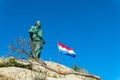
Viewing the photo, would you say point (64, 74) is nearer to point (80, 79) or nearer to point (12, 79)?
point (80, 79)

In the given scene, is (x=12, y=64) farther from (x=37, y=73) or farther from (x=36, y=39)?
(x=36, y=39)

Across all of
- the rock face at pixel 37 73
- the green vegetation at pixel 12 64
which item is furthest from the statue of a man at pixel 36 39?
the green vegetation at pixel 12 64

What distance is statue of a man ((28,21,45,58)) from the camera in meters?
35.9

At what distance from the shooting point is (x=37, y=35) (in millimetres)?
37344

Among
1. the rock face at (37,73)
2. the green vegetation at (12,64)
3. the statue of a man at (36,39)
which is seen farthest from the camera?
the statue of a man at (36,39)

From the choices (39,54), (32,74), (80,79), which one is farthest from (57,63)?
(32,74)

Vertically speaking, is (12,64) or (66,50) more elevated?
(66,50)

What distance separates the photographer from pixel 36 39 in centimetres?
3684

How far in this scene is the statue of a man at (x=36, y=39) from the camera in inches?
1412

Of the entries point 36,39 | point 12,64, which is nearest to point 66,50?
point 36,39

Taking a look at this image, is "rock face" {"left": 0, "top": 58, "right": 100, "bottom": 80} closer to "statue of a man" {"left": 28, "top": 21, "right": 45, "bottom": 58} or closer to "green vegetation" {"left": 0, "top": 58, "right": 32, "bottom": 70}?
"green vegetation" {"left": 0, "top": 58, "right": 32, "bottom": 70}

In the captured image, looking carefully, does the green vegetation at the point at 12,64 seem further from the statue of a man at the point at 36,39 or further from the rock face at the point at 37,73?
the statue of a man at the point at 36,39

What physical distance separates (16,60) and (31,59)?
2.16 m

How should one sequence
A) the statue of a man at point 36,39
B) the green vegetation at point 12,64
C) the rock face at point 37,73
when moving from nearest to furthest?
1. the rock face at point 37,73
2. the green vegetation at point 12,64
3. the statue of a man at point 36,39
